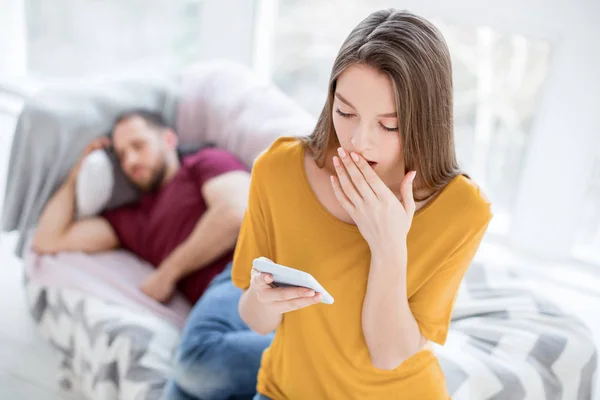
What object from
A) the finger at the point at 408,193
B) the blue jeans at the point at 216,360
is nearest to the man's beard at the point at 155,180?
the blue jeans at the point at 216,360

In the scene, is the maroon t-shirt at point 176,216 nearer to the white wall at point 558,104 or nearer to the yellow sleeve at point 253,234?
the yellow sleeve at point 253,234

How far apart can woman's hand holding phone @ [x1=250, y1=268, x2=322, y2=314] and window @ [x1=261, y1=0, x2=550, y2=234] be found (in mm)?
1347

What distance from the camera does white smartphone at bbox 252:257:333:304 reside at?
853 mm

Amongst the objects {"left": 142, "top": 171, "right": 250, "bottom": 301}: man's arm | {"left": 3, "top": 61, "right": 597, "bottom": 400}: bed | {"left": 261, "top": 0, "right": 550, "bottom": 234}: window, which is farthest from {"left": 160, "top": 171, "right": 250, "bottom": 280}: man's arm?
{"left": 261, "top": 0, "right": 550, "bottom": 234}: window

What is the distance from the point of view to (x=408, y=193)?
90cm

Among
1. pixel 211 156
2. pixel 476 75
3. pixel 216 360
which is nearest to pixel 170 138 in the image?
pixel 211 156

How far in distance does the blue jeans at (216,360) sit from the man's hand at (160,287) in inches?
10.6

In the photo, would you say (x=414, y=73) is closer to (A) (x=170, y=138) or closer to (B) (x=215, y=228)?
(B) (x=215, y=228)

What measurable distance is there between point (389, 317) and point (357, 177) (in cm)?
22

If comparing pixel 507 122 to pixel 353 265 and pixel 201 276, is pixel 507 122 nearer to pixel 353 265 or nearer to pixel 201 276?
pixel 201 276

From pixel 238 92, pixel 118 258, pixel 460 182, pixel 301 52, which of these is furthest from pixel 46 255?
pixel 460 182

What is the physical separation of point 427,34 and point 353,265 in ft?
1.16

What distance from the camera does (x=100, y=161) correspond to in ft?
6.12

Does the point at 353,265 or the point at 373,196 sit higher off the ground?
the point at 373,196
